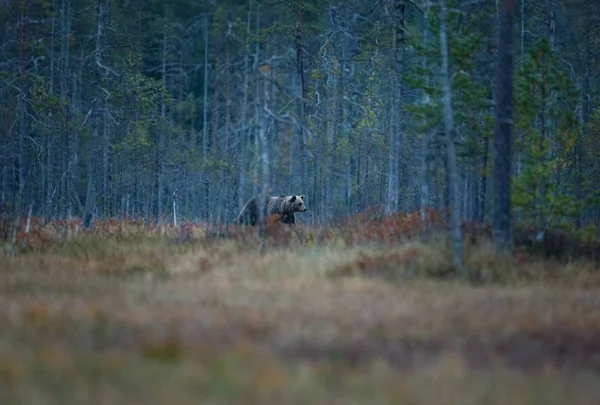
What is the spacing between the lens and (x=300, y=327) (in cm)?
1023

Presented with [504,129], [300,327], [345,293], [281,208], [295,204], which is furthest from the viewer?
[281,208]

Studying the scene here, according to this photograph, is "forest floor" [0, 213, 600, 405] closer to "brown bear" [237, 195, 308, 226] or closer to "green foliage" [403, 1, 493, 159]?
"green foliage" [403, 1, 493, 159]

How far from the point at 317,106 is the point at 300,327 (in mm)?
21222

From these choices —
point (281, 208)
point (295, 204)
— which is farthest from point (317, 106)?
point (281, 208)

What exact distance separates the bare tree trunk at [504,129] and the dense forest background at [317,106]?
18.1 inches

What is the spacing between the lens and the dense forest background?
19031 millimetres

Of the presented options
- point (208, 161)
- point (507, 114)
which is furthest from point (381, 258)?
point (208, 161)

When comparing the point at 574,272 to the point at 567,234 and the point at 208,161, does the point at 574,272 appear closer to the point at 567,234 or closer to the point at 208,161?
the point at 567,234

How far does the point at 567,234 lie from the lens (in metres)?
18.5

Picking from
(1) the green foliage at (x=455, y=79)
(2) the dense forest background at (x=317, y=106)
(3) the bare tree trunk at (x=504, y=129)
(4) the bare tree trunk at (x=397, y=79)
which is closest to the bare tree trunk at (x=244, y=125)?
(2) the dense forest background at (x=317, y=106)

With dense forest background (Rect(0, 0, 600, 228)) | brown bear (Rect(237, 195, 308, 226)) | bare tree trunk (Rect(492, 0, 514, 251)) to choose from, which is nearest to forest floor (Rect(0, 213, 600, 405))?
bare tree trunk (Rect(492, 0, 514, 251))

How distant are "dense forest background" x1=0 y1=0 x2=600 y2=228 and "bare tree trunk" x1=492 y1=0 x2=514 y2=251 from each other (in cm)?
46

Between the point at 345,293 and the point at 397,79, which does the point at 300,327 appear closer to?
the point at 345,293

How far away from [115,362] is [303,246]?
10.0 metres
